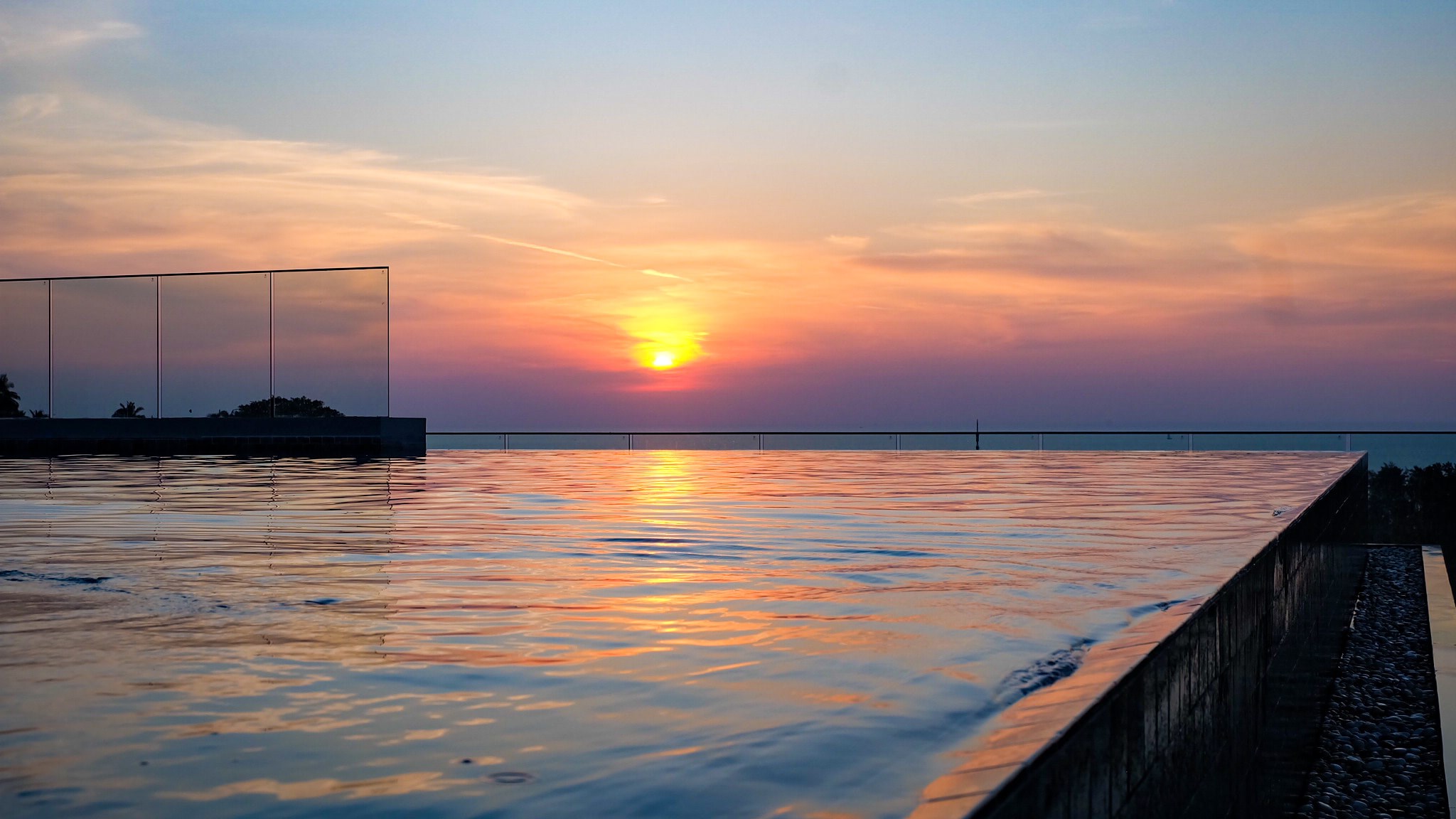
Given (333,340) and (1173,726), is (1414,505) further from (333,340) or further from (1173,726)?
(1173,726)

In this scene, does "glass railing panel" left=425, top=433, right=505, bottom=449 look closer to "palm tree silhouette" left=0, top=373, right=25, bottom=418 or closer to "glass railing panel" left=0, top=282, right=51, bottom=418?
"glass railing panel" left=0, top=282, right=51, bottom=418

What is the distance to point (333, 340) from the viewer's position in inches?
717

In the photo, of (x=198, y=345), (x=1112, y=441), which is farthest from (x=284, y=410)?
(x=1112, y=441)

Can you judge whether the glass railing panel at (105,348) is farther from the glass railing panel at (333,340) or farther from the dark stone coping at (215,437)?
the glass railing panel at (333,340)

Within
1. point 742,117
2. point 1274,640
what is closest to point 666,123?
point 742,117

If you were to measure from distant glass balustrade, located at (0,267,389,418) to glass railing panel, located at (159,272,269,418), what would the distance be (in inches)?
0.6

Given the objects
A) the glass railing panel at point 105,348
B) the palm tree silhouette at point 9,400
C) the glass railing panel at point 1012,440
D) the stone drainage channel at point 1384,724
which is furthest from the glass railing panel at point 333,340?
the stone drainage channel at point 1384,724

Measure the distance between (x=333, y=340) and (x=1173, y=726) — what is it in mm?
17412

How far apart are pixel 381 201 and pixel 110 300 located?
15.0 feet

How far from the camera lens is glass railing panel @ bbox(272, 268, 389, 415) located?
17922 mm

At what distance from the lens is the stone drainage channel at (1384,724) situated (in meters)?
5.88

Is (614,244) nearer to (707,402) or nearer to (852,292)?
(852,292)

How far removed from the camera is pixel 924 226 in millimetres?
20219

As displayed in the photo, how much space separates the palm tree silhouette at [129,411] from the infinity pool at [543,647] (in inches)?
504
